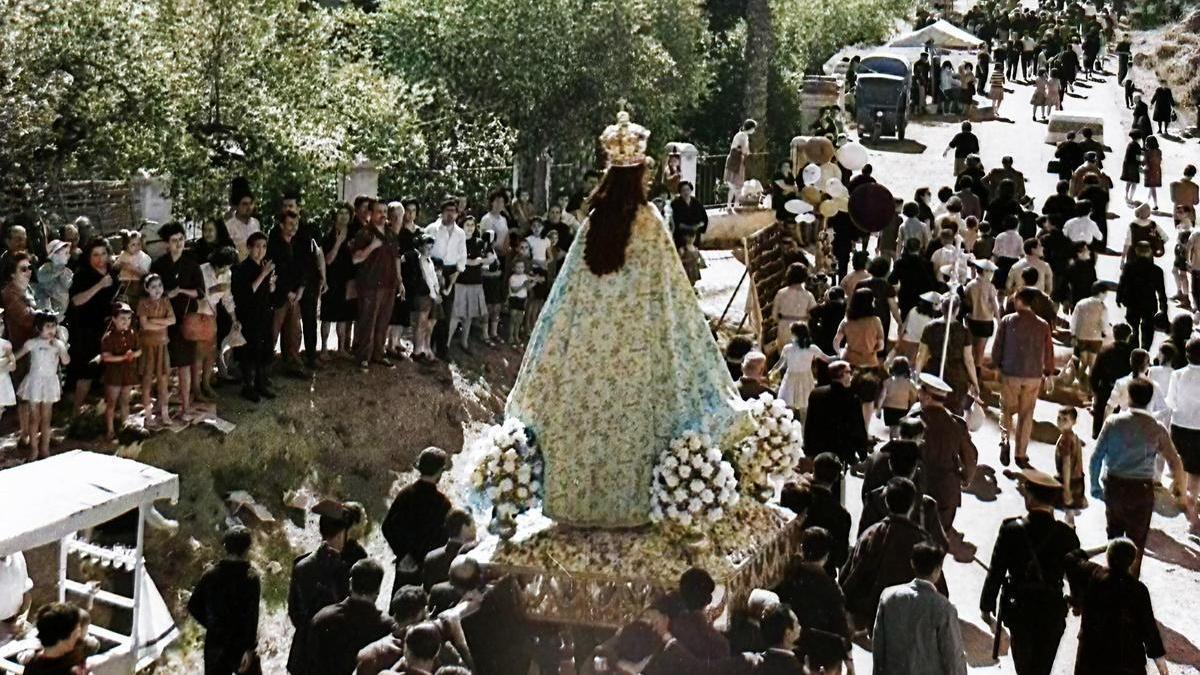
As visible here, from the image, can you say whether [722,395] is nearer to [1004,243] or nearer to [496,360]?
[496,360]

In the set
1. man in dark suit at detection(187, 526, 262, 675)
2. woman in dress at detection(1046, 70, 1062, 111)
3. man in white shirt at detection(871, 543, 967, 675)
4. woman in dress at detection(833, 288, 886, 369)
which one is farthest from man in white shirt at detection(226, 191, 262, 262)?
woman in dress at detection(1046, 70, 1062, 111)

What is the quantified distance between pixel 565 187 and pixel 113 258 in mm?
11111

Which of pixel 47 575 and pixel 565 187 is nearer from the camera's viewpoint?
pixel 47 575

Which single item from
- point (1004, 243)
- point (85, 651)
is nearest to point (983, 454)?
point (1004, 243)

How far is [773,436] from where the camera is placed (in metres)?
8.59

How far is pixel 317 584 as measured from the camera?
8875mm

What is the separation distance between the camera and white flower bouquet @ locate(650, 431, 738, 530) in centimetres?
795

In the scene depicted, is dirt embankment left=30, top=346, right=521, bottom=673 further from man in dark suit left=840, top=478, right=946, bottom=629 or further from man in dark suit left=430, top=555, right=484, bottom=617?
man in dark suit left=840, top=478, right=946, bottom=629

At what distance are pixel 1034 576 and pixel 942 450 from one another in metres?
2.03

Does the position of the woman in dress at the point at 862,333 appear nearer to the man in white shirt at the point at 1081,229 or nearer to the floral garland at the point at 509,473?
the man in white shirt at the point at 1081,229

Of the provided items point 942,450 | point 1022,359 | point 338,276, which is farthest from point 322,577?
point 1022,359

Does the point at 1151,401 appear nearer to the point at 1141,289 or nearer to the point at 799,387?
the point at 799,387

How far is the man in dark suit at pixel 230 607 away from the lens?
8758 mm

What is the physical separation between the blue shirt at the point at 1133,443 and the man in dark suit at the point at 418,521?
4.84 meters
